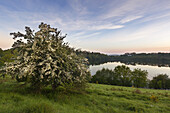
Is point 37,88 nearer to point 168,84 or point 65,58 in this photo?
point 65,58

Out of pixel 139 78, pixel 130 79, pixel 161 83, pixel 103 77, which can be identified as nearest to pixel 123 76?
pixel 130 79

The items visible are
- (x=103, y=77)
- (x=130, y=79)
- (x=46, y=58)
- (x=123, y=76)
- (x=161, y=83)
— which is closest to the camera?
(x=46, y=58)

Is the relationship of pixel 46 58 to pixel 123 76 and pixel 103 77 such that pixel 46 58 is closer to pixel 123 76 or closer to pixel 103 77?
pixel 103 77

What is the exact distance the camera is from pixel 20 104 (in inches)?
238

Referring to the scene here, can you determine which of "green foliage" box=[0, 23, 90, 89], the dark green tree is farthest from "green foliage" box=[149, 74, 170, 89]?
"green foliage" box=[0, 23, 90, 89]

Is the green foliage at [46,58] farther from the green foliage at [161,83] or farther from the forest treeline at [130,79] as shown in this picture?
the green foliage at [161,83]

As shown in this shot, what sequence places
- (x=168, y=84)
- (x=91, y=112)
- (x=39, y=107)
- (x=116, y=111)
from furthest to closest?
(x=168, y=84), (x=116, y=111), (x=91, y=112), (x=39, y=107)

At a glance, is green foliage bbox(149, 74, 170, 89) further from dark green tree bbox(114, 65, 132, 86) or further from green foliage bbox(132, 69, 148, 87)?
dark green tree bbox(114, 65, 132, 86)

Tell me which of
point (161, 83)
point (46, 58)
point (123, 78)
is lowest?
point (161, 83)

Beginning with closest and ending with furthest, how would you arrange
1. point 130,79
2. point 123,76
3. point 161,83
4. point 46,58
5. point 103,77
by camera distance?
point 46,58, point 161,83, point 103,77, point 130,79, point 123,76

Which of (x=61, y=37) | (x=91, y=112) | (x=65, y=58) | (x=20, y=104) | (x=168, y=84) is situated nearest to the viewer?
(x=20, y=104)

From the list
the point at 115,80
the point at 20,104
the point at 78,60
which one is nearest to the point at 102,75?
the point at 115,80

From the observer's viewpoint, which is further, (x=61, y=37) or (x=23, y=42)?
(x=61, y=37)

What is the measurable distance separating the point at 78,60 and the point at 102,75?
165 ft
